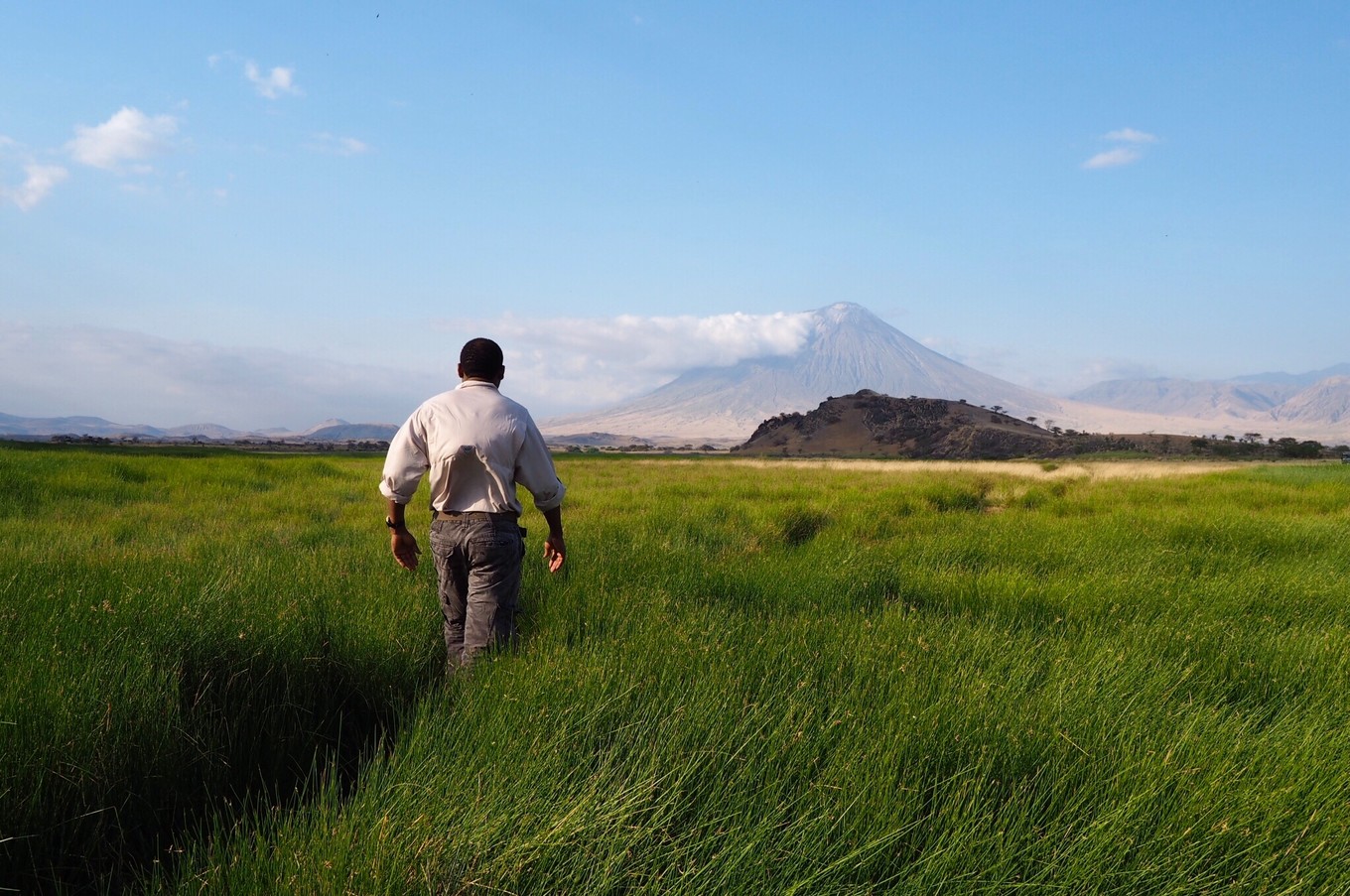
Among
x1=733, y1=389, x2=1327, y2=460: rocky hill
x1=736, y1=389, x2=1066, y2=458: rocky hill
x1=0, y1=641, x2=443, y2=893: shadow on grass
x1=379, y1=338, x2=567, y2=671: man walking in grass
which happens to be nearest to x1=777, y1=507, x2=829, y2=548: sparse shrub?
x1=379, y1=338, x2=567, y2=671: man walking in grass

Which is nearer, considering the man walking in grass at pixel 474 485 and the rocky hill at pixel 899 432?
the man walking in grass at pixel 474 485

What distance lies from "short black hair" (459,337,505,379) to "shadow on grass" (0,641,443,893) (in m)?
1.84

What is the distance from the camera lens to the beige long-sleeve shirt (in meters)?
3.90

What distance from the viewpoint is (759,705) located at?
296 centimetres

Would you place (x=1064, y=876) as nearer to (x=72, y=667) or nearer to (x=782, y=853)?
(x=782, y=853)

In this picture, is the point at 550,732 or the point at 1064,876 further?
the point at 550,732

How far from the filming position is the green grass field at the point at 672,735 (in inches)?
82.7

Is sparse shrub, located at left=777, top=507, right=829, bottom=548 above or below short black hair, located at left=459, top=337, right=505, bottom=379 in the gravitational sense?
below

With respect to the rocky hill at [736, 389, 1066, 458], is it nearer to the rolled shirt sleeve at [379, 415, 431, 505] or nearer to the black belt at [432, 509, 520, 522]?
the black belt at [432, 509, 520, 522]

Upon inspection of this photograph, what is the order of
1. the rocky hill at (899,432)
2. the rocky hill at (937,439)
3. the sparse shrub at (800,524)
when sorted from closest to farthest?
the sparse shrub at (800,524), the rocky hill at (937,439), the rocky hill at (899,432)

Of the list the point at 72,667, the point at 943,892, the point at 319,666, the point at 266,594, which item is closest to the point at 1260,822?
the point at 943,892

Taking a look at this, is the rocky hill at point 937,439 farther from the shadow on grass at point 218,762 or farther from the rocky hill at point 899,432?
the shadow on grass at point 218,762

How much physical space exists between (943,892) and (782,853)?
0.49 meters

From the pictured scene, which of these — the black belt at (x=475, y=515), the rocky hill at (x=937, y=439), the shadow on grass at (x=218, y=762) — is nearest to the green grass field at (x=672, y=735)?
the shadow on grass at (x=218, y=762)
